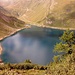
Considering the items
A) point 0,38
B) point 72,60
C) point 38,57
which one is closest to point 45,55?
point 38,57

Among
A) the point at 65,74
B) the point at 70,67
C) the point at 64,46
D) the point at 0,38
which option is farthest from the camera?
the point at 0,38

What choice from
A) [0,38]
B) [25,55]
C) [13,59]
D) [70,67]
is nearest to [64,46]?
[70,67]

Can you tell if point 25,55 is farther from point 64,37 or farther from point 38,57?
point 64,37

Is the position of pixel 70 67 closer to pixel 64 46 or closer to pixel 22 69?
pixel 64 46

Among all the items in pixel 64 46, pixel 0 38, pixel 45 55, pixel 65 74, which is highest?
pixel 0 38

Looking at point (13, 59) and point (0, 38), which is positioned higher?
point (0, 38)

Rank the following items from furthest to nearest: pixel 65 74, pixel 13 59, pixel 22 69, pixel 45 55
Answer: pixel 45 55, pixel 13 59, pixel 22 69, pixel 65 74

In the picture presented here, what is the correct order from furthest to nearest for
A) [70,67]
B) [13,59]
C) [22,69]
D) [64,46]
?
[13,59]
[22,69]
[64,46]
[70,67]

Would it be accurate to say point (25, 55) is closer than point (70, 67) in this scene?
No

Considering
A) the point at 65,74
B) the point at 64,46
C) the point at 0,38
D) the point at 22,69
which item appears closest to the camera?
the point at 65,74
